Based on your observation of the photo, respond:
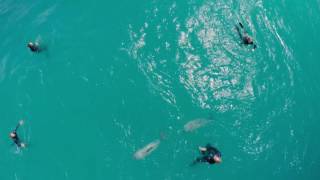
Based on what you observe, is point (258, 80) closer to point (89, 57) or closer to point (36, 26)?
point (89, 57)

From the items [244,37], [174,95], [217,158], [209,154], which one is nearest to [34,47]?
[174,95]

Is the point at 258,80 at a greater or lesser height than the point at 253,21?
lesser

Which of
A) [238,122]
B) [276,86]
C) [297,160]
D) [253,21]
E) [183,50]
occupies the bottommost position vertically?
[297,160]

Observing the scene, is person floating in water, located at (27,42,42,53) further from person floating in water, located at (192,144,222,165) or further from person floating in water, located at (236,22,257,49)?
person floating in water, located at (236,22,257,49)

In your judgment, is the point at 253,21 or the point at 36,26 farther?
the point at 36,26

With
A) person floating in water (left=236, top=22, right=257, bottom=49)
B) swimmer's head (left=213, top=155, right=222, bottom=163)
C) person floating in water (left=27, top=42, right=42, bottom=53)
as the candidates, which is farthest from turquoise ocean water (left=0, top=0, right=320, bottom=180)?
person floating in water (left=27, top=42, right=42, bottom=53)

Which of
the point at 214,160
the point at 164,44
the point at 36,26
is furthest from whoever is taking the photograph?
the point at 36,26

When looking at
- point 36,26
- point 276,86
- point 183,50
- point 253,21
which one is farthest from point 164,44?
point 36,26
